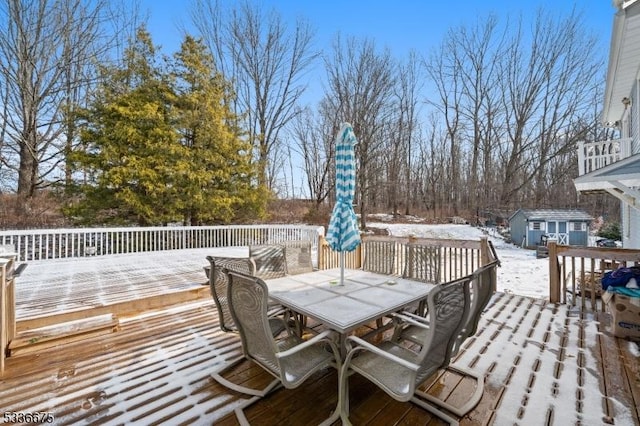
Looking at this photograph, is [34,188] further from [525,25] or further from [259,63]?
[525,25]

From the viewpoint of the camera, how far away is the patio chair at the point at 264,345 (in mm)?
1711

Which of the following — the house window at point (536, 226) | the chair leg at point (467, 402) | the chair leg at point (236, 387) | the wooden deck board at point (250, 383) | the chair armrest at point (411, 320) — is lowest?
the wooden deck board at point (250, 383)

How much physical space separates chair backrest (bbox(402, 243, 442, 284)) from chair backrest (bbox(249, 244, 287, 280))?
1676mm

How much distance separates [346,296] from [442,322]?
1.06m

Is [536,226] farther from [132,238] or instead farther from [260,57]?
[132,238]

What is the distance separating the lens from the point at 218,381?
229 cm

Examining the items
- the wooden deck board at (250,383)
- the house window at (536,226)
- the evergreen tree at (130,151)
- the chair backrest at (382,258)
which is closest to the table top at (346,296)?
the wooden deck board at (250,383)

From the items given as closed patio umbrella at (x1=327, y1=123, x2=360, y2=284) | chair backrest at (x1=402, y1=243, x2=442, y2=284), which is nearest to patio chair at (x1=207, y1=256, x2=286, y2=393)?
closed patio umbrella at (x1=327, y1=123, x2=360, y2=284)

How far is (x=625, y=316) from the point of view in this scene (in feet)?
9.91

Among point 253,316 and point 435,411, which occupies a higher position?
point 253,316

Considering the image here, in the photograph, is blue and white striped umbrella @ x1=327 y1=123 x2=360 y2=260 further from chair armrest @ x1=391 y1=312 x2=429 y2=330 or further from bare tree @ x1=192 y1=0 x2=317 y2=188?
bare tree @ x1=192 y1=0 x2=317 y2=188

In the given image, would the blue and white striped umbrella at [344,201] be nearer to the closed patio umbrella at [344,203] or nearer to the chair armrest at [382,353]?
the closed patio umbrella at [344,203]

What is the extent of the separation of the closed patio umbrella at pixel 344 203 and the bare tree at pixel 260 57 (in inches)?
403

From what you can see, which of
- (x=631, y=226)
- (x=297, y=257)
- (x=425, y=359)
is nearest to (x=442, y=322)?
(x=425, y=359)
